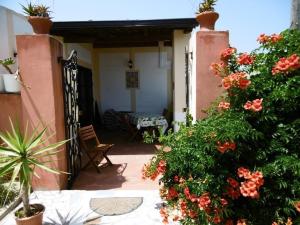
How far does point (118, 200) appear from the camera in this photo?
4.02 m

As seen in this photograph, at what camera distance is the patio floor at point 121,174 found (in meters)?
4.68

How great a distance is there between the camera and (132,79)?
11.1 meters

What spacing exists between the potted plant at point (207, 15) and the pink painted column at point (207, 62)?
0.13 m

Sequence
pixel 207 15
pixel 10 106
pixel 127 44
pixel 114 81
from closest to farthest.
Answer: pixel 207 15 < pixel 10 106 < pixel 127 44 < pixel 114 81

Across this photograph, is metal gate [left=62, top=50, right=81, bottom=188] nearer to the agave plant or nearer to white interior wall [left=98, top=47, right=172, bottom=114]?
the agave plant

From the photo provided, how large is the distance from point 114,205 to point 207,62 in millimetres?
2491

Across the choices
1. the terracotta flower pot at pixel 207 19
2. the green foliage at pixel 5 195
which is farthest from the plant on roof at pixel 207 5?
the green foliage at pixel 5 195

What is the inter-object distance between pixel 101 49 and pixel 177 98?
17.0 ft

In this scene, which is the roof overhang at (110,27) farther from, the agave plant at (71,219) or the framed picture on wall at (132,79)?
the agave plant at (71,219)

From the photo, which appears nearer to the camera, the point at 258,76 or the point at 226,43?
the point at 258,76

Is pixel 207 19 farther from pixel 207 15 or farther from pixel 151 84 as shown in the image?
pixel 151 84

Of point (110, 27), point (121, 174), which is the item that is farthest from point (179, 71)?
point (121, 174)

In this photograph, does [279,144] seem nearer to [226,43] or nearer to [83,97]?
[226,43]

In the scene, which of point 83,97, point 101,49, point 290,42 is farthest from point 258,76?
point 101,49
